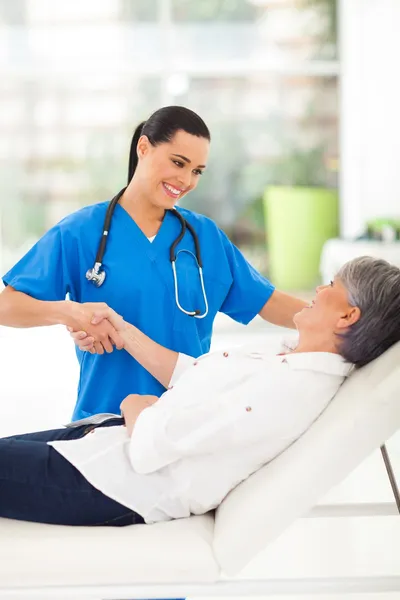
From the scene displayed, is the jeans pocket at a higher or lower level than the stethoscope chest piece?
lower

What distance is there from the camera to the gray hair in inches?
57.2

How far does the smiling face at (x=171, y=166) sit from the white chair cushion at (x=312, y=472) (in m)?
0.76

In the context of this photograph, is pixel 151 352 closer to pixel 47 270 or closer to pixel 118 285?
pixel 118 285

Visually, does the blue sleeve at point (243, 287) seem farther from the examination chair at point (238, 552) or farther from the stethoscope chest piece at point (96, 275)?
the examination chair at point (238, 552)

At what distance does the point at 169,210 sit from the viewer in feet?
6.66

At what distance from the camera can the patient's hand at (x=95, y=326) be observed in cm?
176

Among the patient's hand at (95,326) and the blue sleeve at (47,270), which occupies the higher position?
the blue sleeve at (47,270)

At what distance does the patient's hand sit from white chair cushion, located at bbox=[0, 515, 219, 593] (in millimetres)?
499

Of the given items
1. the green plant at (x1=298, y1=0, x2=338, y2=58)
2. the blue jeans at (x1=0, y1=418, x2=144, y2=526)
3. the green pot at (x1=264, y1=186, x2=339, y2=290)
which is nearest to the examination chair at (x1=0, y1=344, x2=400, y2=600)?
the blue jeans at (x1=0, y1=418, x2=144, y2=526)

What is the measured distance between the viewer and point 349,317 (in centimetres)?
149

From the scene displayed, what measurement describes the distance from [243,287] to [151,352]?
368 mm

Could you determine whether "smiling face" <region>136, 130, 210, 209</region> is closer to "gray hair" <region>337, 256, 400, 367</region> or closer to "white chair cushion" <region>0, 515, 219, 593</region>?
"gray hair" <region>337, 256, 400, 367</region>

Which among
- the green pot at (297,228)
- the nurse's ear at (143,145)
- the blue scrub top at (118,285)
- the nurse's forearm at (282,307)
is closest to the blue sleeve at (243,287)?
the nurse's forearm at (282,307)

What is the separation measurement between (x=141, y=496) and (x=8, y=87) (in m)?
5.58
